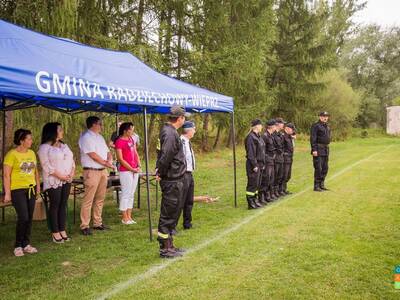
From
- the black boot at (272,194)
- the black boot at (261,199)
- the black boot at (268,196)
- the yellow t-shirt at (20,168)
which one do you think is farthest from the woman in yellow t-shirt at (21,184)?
the black boot at (272,194)

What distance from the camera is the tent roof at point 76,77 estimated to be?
464 cm

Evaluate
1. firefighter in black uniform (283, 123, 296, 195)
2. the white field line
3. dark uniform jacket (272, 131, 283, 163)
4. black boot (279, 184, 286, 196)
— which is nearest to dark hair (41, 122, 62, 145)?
the white field line

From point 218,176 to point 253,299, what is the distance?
1091 centimetres

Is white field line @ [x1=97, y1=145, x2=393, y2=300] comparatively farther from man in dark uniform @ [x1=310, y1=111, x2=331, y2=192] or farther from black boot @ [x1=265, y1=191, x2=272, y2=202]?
man in dark uniform @ [x1=310, y1=111, x2=331, y2=192]

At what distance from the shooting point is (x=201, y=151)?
23703mm

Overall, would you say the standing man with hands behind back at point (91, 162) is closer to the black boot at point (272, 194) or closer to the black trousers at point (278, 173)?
the black boot at point (272, 194)

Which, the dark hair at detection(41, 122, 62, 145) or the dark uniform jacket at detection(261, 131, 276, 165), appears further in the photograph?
the dark uniform jacket at detection(261, 131, 276, 165)

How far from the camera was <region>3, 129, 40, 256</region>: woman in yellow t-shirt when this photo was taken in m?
5.77

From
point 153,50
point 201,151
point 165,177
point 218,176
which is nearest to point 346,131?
point 201,151

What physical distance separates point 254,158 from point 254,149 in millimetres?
196

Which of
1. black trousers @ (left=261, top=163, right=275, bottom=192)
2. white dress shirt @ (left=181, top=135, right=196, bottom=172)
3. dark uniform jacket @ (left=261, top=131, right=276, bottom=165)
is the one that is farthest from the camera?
dark uniform jacket @ (left=261, top=131, right=276, bottom=165)

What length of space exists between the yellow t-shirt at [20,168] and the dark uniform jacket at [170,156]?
1.90 metres

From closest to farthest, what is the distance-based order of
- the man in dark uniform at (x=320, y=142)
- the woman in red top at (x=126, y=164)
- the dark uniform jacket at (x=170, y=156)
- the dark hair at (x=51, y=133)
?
the dark uniform jacket at (x=170, y=156)
the dark hair at (x=51, y=133)
the woman in red top at (x=126, y=164)
the man in dark uniform at (x=320, y=142)

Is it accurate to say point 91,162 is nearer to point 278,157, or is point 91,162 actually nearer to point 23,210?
point 23,210
